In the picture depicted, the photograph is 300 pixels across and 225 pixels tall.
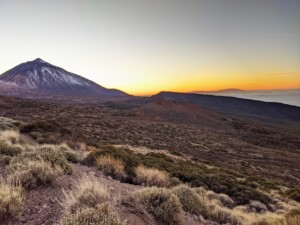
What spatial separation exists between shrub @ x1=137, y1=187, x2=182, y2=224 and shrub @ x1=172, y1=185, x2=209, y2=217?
1566mm

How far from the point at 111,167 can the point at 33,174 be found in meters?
4.16

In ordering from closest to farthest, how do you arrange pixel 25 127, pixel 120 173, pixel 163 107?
pixel 120 173
pixel 25 127
pixel 163 107

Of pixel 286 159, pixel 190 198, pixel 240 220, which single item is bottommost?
pixel 286 159

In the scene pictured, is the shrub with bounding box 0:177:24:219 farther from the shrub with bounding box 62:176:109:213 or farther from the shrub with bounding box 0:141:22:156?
the shrub with bounding box 0:141:22:156

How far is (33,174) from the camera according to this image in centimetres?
681

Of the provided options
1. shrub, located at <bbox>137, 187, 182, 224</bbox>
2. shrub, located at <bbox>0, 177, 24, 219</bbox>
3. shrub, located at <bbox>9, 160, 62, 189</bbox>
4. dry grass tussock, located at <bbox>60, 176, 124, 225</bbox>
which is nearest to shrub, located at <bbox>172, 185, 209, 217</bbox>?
shrub, located at <bbox>137, 187, 182, 224</bbox>

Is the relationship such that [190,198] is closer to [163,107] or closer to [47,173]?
[47,173]

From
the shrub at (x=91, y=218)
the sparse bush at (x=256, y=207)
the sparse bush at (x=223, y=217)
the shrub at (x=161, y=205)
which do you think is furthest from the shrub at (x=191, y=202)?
the sparse bush at (x=256, y=207)

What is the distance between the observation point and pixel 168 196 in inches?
248

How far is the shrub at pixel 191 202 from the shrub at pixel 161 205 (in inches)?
61.7

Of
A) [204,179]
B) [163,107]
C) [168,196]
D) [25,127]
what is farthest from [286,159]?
[163,107]

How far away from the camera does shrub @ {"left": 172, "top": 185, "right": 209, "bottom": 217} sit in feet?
25.3

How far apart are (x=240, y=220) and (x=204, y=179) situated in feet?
24.3

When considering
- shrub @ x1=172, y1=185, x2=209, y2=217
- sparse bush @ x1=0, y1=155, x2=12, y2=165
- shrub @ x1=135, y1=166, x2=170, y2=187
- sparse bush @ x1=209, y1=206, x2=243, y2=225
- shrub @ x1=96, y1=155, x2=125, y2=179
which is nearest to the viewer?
shrub @ x1=172, y1=185, x2=209, y2=217
